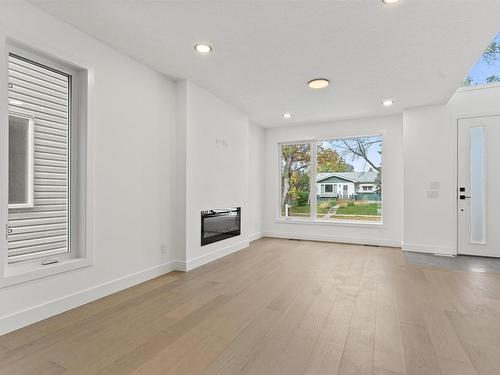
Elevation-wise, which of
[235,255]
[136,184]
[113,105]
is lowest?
[235,255]

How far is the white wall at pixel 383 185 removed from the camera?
545 cm

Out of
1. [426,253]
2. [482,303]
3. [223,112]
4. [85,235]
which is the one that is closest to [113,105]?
[85,235]

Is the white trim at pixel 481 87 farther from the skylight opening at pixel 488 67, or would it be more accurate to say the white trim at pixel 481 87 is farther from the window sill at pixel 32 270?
the window sill at pixel 32 270

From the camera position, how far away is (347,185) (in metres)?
6.00

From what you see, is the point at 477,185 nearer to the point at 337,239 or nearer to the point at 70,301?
the point at 337,239

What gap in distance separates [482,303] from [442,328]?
3.03 feet

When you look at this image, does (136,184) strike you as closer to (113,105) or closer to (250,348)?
(113,105)

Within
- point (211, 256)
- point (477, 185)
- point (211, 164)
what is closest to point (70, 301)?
point (211, 256)

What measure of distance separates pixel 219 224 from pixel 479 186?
14.9 ft

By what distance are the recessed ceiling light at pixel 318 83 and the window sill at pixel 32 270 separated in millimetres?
3529

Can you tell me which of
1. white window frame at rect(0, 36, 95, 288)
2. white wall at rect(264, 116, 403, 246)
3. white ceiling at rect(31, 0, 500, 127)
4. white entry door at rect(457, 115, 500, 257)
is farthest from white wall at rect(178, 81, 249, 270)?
white entry door at rect(457, 115, 500, 257)

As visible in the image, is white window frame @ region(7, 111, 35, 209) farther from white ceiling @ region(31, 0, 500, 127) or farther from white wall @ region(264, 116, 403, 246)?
white wall @ region(264, 116, 403, 246)

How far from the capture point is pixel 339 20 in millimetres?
2402

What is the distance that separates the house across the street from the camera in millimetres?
5789
